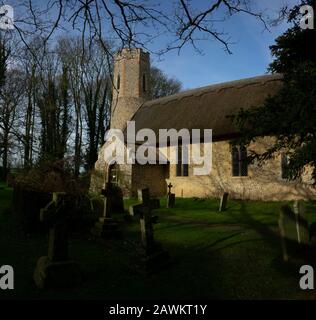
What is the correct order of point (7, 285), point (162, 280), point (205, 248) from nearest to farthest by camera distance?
point (7, 285)
point (162, 280)
point (205, 248)

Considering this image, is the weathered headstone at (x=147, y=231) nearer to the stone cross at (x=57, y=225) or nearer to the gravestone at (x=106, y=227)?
the stone cross at (x=57, y=225)

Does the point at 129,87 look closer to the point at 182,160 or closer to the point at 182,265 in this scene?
the point at 182,160

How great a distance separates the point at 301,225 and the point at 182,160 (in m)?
16.7

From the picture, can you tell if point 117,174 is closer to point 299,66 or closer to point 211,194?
point 211,194

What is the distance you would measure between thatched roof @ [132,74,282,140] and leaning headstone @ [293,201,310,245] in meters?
13.2

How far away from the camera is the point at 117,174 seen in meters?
22.8

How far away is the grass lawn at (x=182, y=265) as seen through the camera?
5773 mm

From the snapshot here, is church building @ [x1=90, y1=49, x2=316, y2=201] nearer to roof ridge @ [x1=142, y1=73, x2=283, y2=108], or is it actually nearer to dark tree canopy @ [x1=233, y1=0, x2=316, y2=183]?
roof ridge @ [x1=142, y1=73, x2=283, y2=108]

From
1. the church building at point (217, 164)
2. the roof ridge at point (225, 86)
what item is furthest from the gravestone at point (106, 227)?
the roof ridge at point (225, 86)

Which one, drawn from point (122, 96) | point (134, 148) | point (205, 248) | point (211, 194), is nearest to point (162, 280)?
point (205, 248)

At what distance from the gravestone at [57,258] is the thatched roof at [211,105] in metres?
15.2

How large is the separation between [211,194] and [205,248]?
13889 mm

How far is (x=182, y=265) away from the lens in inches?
283
